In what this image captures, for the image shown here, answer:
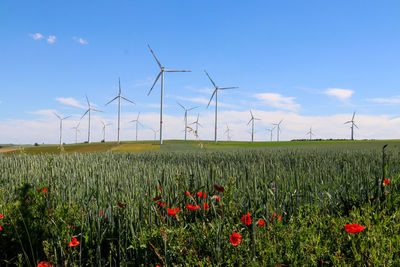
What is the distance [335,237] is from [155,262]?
7.83 feet

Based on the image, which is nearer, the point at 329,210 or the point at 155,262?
the point at 155,262

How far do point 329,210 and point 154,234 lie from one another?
11.1ft

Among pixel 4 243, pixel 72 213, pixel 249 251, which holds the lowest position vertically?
pixel 4 243

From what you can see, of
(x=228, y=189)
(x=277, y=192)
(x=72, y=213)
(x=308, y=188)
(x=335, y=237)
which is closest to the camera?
(x=228, y=189)

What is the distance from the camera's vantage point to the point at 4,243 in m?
4.22

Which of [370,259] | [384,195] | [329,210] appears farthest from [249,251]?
[384,195]

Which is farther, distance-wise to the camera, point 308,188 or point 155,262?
point 308,188

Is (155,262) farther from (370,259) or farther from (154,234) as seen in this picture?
(370,259)

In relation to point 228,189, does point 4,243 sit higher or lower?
lower

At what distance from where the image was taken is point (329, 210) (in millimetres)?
5137

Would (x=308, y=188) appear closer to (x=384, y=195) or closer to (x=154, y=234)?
(x=384, y=195)

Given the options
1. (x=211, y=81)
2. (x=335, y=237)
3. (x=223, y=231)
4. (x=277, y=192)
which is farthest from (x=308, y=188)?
(x=211, y=81)

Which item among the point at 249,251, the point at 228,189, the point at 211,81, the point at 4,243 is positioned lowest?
the point at 4,243

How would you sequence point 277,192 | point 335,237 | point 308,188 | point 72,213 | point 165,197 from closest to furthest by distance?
1. point 335,237
2. point 72,213
3. point 165,197
4. point 277,192
5. point 308,188
